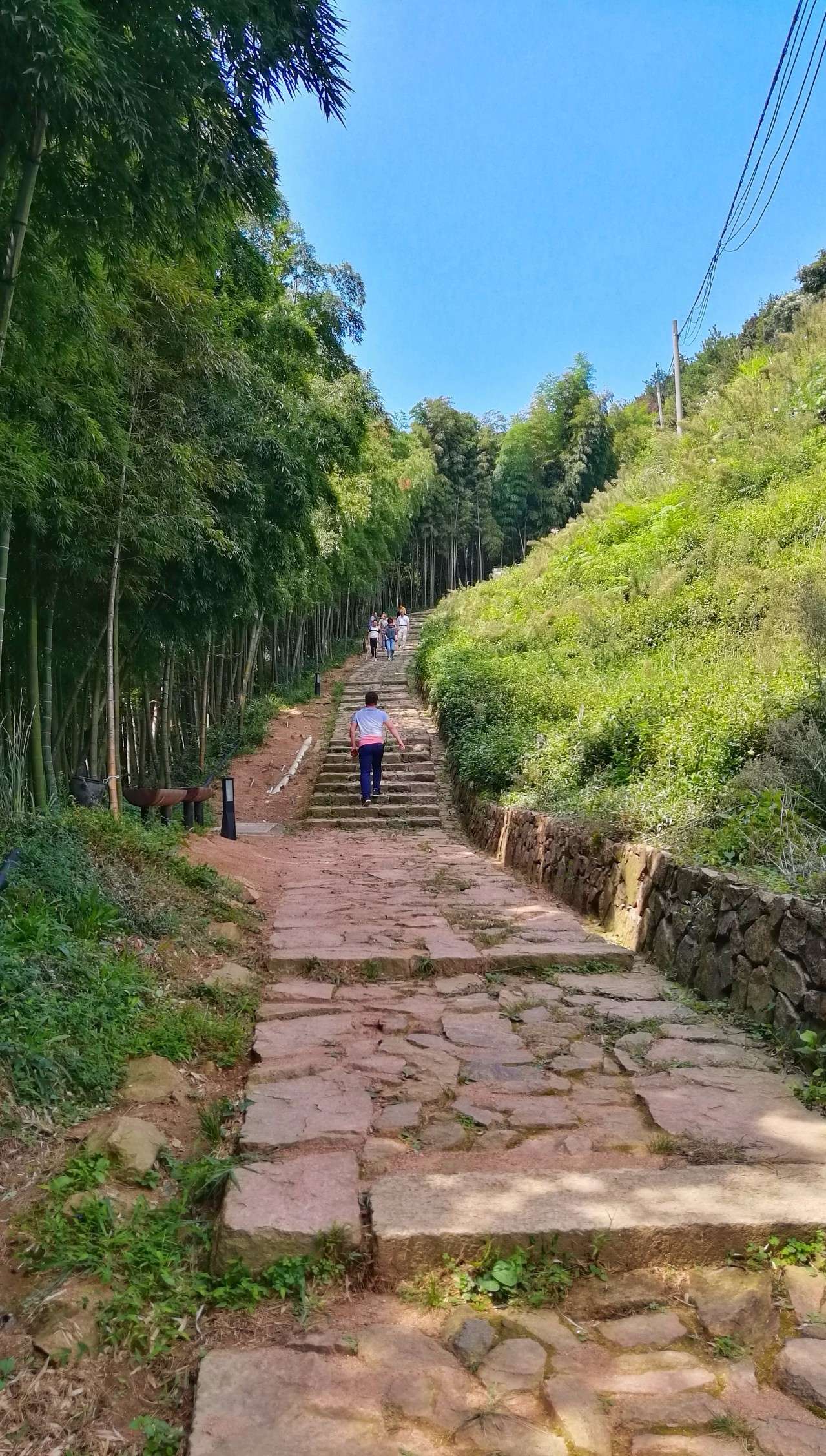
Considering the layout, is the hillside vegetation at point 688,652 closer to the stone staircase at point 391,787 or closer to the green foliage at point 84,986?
the stone staircase at point 391,787

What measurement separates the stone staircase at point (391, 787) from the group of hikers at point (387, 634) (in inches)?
432

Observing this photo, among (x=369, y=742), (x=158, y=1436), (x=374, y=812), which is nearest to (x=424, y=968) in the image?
(x=158, y=1436)

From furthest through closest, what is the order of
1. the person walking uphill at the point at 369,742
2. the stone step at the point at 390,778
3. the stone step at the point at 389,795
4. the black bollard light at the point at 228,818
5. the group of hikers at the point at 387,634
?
the group of hikers at the point at 387,634, the stone step at the point at 390,778, the stone step at the point at 389,795, the person walking uphill at the point at 369,742, the black bollard light at the point at 228,818

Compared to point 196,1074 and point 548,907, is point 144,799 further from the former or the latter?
point 196,1074

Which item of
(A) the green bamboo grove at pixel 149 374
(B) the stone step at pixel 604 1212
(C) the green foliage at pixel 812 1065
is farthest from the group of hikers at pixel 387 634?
(B) the stone step at pixel 604 1212

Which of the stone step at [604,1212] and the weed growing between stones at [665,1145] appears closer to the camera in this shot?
the stone step at [604,1212]

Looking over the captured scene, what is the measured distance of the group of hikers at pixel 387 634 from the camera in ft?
90.2

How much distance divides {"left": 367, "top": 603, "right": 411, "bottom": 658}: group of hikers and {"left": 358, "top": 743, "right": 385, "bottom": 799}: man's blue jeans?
16.8 m

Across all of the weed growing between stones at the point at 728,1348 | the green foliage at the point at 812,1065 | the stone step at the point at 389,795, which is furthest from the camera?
the stone step at the point at 389,795

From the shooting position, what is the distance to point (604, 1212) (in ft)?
6.55

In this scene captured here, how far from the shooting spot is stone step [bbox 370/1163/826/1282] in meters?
1.91

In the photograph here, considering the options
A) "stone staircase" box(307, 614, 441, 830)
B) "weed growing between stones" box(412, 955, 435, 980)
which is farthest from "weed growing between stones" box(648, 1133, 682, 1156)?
"stone staircase" box(307, 614, 441, 830)

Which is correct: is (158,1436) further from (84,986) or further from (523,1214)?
(84,986)

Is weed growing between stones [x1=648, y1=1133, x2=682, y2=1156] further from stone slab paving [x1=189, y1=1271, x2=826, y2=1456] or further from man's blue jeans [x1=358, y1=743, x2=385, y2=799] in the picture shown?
man's blue jeans [x1=358, y1=743, x2=385, y2=799]
